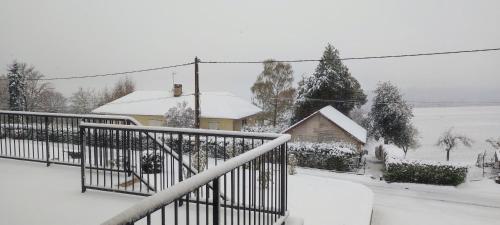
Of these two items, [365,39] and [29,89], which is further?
[365,39]

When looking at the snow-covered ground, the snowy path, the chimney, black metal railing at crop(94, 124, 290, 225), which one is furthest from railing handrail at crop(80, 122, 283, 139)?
the chimney

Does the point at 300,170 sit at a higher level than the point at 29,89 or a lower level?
lower

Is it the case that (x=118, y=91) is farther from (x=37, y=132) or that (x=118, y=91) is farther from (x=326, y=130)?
(x=37, y=132)

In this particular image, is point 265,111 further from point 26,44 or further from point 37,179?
point 37,179

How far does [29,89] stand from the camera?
126 feet

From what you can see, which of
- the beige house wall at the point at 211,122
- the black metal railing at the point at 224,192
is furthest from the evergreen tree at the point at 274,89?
the black metal railing at the point at 224,192

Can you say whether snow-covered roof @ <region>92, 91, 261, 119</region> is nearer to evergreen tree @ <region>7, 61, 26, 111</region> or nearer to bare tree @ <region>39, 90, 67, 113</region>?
evergreen tree @ <region>7, 61, 26, 111</region>

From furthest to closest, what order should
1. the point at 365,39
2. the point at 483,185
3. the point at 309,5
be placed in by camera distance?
1. the point at 309,5
2. the point at 365,39
3. the point at 483,185

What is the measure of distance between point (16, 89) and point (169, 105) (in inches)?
692

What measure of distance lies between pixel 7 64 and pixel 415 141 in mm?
41327

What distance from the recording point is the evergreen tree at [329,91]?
29.8m

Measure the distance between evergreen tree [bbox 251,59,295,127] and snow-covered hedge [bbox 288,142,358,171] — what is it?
50.2ft

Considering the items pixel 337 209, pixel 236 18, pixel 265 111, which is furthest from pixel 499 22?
pixel 337 209

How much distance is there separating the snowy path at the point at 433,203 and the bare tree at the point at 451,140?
13165 millimetres
